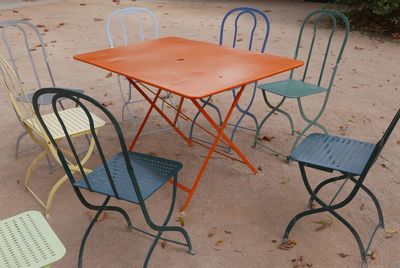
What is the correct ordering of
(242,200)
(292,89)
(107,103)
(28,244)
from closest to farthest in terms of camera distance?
1. (28,244)
2. (242,200)
3. (292,89)
4. (107,103)

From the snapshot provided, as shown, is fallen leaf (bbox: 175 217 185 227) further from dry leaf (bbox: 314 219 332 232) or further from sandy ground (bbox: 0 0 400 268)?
dry leaf (bbox: 314 219 332 232)

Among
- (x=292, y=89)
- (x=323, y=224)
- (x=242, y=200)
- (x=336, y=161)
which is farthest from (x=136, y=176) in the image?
(x=292, y=89)

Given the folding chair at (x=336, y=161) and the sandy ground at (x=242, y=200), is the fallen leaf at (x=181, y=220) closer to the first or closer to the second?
the sandy ground at (x=242, y=200)

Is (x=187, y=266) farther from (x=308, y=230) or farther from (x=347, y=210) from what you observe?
(x=347, y=210)

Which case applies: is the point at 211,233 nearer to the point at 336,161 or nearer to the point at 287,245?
the point at 287,245

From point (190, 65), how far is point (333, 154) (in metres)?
1.06

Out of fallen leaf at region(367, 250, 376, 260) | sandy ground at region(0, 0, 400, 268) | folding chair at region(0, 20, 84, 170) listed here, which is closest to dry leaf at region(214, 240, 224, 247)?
sandy ground at region(0, 0, 400, 268)

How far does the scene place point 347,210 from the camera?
7.80 feet

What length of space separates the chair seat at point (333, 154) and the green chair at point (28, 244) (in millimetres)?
1260

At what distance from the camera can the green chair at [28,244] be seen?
1.29 meters

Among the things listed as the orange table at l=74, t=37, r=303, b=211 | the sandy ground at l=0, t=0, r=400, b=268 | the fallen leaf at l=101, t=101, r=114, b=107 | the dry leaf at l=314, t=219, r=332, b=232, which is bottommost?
Answer: the fallen leaf at l=101, t=101, r=114, b=107

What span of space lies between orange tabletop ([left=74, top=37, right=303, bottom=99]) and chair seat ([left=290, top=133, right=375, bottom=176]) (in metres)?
0.49

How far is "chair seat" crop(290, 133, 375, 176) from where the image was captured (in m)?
1.88

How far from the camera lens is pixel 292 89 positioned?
9.72 feet
